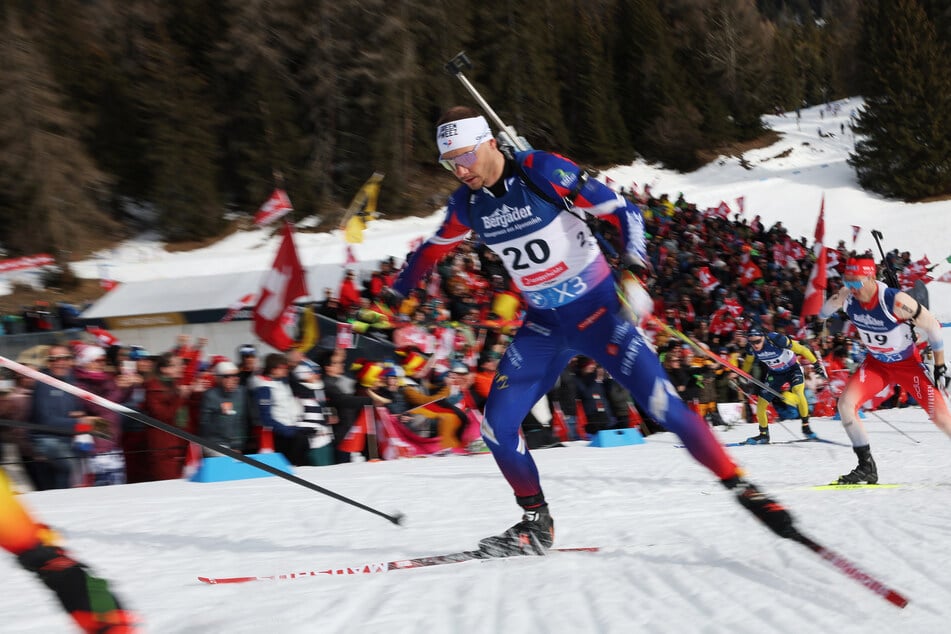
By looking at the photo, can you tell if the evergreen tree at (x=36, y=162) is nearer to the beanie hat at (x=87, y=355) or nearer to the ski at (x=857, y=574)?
the beanie hat at (x=87, y=355)

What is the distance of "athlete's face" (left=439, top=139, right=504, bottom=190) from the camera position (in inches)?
152

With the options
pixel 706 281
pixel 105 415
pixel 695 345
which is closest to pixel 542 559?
pixel 695 345

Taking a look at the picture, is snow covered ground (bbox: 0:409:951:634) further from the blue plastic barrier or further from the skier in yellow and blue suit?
the skier in yellow and blue suit

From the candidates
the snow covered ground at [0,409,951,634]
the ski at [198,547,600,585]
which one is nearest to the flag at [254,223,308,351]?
the snow covered ground at [0,409,951,634]

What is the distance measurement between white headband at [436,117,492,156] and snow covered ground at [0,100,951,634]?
1917mm

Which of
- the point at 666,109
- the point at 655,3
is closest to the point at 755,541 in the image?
the point at 666,109

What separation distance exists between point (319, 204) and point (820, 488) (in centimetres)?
2764

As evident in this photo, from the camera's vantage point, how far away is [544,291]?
3.93m

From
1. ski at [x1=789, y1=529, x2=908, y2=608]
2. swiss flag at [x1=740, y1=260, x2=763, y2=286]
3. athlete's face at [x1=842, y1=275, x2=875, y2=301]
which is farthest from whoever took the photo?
swiss flag at [x1=740, y1=260, x2=763, y2=286]

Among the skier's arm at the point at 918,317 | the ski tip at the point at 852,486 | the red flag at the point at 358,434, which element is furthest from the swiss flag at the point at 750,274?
the ski tip at the point at 852,486

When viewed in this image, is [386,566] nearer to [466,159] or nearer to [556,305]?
[556,305]

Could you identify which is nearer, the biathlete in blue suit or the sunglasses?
the biathlete in blue suit

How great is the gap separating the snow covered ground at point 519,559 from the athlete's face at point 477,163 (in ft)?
5.77

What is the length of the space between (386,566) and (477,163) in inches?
74.2
